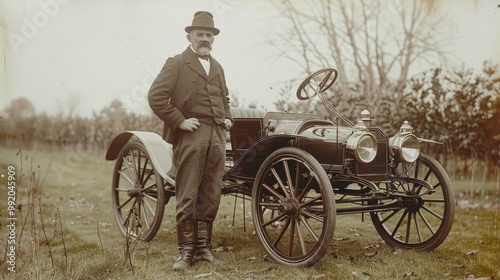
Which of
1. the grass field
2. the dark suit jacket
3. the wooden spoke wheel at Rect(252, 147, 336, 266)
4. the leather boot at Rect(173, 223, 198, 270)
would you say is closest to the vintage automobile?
the wooden spoke wheel at Rect(252, 147, 336, 266)

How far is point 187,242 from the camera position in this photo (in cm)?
335

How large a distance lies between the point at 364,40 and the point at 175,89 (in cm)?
490

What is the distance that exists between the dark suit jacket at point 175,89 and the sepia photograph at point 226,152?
0.01 metres

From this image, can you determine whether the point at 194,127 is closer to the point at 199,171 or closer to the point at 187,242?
the point at 199,171

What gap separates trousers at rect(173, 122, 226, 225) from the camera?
333 cm

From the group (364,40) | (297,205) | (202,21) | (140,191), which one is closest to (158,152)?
(140,191)

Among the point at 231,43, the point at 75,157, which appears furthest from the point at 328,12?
the point at 75,157

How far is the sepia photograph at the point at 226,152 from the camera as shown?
10.5ft

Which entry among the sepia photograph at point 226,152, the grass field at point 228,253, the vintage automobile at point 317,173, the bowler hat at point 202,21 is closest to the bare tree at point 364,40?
the sepia photograph at point 226,152

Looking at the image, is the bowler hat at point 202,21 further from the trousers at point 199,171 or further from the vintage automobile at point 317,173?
the vintage automobile at point 317,173

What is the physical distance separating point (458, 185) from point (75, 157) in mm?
6598

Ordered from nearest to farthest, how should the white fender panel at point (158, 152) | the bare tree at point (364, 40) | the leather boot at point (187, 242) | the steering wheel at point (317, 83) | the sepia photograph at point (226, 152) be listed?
1. the sepia photograph at point (226, 152)
2. the leather boot at point (187, 242)
3. the steering wheel at point (317, 83)
4. the white fender panel at point (158, 152)
5. the bare tree at point (364, 40)

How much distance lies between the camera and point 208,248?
11.4ft

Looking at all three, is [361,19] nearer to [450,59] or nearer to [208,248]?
[450,59]
